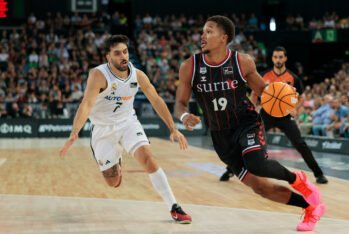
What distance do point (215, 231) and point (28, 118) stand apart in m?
19.4

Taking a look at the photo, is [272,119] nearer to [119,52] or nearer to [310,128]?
[119,52]

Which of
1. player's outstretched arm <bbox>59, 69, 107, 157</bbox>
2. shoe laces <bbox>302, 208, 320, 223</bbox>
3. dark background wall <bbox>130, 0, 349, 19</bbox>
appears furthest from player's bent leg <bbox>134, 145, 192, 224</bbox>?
dark background wall <bbox>130, 0, 349, 19</bbox>

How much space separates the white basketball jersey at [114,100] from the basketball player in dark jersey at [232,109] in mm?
1066

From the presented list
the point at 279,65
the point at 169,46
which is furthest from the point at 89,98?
the point at 169,46

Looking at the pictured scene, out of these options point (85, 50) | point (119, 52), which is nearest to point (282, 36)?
point (85, 50)

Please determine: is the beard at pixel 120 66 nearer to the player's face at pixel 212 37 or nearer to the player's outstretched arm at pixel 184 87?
the player's outstretched arm at pixel 184 87

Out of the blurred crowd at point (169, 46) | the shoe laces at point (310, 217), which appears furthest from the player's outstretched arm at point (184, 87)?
the blurred crowd at point (169, 46)

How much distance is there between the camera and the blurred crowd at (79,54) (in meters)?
24.8

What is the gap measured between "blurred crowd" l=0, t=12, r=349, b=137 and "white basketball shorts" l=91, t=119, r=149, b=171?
1268cm

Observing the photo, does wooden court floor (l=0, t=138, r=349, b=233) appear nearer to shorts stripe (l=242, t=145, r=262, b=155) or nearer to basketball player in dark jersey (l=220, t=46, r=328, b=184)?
basketball player in dark jersey (l=220, t=46, r=328, b=184)

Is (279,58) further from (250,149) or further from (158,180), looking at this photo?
(250,149)

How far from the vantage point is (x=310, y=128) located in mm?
18297

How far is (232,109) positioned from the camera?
20.8ft

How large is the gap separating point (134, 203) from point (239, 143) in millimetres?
2466
